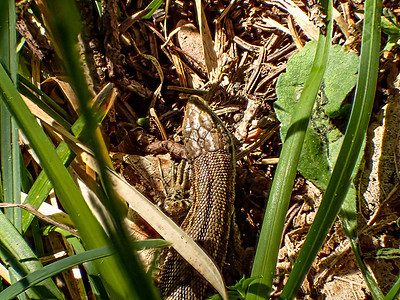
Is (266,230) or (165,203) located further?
(165,203)

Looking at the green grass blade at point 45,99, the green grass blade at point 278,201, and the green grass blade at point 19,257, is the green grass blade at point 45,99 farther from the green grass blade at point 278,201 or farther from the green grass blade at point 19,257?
the green grass blade at point 278,201

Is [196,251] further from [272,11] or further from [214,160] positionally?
[272,11]

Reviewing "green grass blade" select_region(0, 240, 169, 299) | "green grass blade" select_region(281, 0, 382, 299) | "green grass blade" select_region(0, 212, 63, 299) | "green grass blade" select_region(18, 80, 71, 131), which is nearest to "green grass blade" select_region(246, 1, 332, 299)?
"green grass blade" select_region(281, 0, 382, 299)

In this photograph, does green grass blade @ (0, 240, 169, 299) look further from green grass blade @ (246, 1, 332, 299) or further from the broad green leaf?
the broad green leaf

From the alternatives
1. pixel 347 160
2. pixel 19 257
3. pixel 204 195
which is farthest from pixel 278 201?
pixel 19 257

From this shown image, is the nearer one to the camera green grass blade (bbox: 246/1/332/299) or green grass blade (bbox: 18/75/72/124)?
green grass blade (bbox: 246/1/332/299)

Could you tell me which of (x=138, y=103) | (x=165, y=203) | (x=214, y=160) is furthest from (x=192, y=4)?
(x=165, y=203)

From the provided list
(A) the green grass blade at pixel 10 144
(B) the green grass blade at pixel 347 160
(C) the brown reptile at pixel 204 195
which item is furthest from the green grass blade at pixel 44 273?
(C) the brown reptile at pixel 204 195
